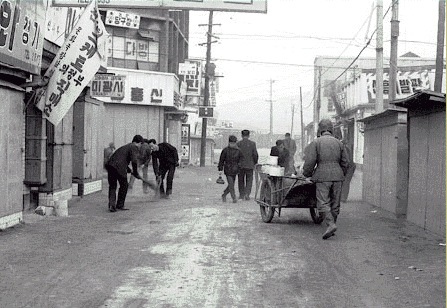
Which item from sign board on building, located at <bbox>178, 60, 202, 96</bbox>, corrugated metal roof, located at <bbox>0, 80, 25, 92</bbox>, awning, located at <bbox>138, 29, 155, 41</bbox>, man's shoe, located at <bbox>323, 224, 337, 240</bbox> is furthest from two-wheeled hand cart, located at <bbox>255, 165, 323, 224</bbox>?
sign board on building, located at <bbox>178, 60, 202, 96</bbox>

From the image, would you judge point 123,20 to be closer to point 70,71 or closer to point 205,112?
point 205,112

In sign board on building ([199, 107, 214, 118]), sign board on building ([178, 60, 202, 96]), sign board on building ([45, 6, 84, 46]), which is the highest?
sign board on building ([178, 60, 202, 96])

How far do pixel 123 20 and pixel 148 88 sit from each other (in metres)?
4.21

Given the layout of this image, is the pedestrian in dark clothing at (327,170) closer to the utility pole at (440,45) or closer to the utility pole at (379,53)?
the utility pole at (440,45)

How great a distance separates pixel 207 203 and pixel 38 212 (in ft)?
14.8

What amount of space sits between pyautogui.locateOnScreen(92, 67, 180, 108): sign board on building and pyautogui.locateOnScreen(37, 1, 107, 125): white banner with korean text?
71.5ft

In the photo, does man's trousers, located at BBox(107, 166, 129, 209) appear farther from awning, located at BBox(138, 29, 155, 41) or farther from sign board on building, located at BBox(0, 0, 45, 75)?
awning, located at BBox(138, 29, 155, 41)

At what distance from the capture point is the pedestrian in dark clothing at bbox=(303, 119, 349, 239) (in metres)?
10.2

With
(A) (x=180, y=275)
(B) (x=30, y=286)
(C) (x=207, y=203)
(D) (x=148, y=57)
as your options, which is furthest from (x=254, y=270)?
(D) (x=148, y=57)

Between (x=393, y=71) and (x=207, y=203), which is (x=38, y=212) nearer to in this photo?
(x=207, y=203)

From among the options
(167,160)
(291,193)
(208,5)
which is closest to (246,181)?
(167,160)

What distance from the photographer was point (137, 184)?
22266 mm

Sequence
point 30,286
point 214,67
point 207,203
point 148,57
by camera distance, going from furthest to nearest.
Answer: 1. point 214,67
2. point 148,57
3. point 207,203
4. point 30,286

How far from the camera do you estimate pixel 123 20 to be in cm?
3575
